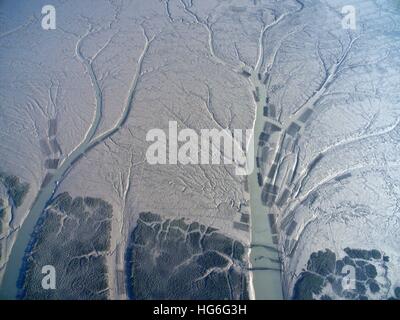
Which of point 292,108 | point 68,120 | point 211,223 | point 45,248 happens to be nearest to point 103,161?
point 68,120

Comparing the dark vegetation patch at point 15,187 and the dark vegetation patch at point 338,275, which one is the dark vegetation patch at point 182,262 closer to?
the dark vegetation patch at point 338,275

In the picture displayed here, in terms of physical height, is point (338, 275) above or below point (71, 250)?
below

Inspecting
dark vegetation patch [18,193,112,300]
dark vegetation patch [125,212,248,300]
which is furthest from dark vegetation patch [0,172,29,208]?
dark vegetation patch [125,212,248,300]

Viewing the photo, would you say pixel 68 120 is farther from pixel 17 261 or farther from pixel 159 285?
pixel 159 285

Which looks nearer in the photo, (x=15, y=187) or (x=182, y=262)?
(x=182, y=262)

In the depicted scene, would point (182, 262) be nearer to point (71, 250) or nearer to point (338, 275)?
point (71, 250)

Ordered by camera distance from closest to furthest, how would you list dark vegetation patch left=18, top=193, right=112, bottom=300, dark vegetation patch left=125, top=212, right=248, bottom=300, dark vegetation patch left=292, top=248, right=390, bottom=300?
1. dark vegetation patch left=292, top=248, right=390, bottom=300
2. dark vegetation patch left=125, top=212, right=248, bottom=300
3. dark vegetation patch left=18, top=193, right=112, bottom=300

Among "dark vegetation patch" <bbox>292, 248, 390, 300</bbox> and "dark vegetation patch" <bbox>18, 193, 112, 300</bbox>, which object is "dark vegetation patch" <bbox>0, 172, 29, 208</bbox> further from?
"dark vegetation patch" <bbox>292, 248, 390, 300</bbox>

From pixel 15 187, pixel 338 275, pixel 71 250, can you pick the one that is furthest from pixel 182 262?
pixel 15 187

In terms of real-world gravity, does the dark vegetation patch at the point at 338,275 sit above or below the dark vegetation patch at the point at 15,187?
below

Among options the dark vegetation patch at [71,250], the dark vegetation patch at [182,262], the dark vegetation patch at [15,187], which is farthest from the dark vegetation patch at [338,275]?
the dark vegetation patch at [15,187]

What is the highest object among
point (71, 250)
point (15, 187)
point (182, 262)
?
point (15, 187)
